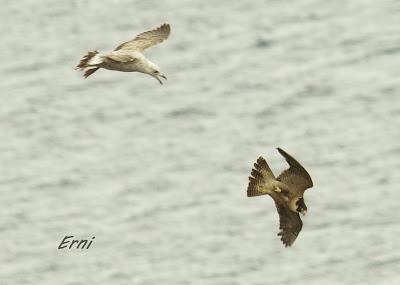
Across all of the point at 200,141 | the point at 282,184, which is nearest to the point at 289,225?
the point at 282,184

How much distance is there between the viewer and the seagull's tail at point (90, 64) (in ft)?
69.9

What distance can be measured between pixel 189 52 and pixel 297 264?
1392 centimetres

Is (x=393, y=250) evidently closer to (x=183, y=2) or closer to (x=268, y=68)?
(x=268, y=68)

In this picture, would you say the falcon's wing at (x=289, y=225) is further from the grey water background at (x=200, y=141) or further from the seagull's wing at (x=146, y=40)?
the grey water background at (x=200, y=141)

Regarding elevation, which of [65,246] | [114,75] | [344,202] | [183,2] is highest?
[183,2]

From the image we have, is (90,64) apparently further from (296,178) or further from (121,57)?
(296,178)

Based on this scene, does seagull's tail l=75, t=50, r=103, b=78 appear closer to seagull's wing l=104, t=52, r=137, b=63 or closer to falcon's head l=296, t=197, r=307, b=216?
Answer: seagull's wing l=104, t=52, r=137, b=63

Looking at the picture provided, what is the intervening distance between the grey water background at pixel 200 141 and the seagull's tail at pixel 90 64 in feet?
81.9

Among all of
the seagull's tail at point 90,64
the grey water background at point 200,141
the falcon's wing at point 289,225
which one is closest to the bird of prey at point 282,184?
the falcon's wing at point 289,225

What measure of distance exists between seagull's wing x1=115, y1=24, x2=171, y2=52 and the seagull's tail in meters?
1.85

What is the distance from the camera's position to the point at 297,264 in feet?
157

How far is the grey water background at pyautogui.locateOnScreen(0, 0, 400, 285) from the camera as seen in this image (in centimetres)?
4844

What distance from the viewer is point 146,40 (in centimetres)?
2466

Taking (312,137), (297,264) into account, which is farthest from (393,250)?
(312,137)
